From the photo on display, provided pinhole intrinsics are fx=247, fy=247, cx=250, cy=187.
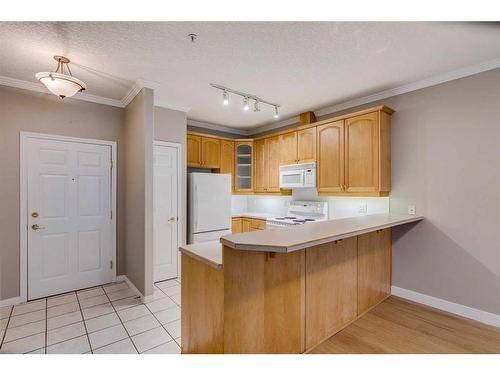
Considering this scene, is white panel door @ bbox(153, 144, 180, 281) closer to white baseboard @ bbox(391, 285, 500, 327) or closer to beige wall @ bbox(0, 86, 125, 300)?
beige wall @ bbox(0, 86, 125, 300)

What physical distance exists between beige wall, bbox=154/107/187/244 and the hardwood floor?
2501mm

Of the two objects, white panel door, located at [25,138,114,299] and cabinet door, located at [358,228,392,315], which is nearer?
cabinet door, located at [358,228,392,315]

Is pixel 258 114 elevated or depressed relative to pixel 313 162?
elevated

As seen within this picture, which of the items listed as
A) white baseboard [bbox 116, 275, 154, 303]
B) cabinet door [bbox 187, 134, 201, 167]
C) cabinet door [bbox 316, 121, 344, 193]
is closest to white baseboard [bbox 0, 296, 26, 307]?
white baseboard [bbox 116, 275, 154, 303]

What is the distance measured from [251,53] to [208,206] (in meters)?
2.39

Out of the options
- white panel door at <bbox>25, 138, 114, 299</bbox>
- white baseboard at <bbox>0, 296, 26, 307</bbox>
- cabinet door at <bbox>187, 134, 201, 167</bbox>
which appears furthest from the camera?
cabinet door at <bbox>187, 134, 201, 167</bbox>

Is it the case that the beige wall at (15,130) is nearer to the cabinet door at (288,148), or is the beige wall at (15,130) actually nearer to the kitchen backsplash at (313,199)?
the cabinet door at (288,148)

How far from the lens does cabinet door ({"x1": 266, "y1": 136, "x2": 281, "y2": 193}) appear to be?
4.29 meters

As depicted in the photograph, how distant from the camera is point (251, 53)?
85.9 inches

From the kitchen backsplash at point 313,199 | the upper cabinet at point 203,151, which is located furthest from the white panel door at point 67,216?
the kitchen backsplash at point 313,199
